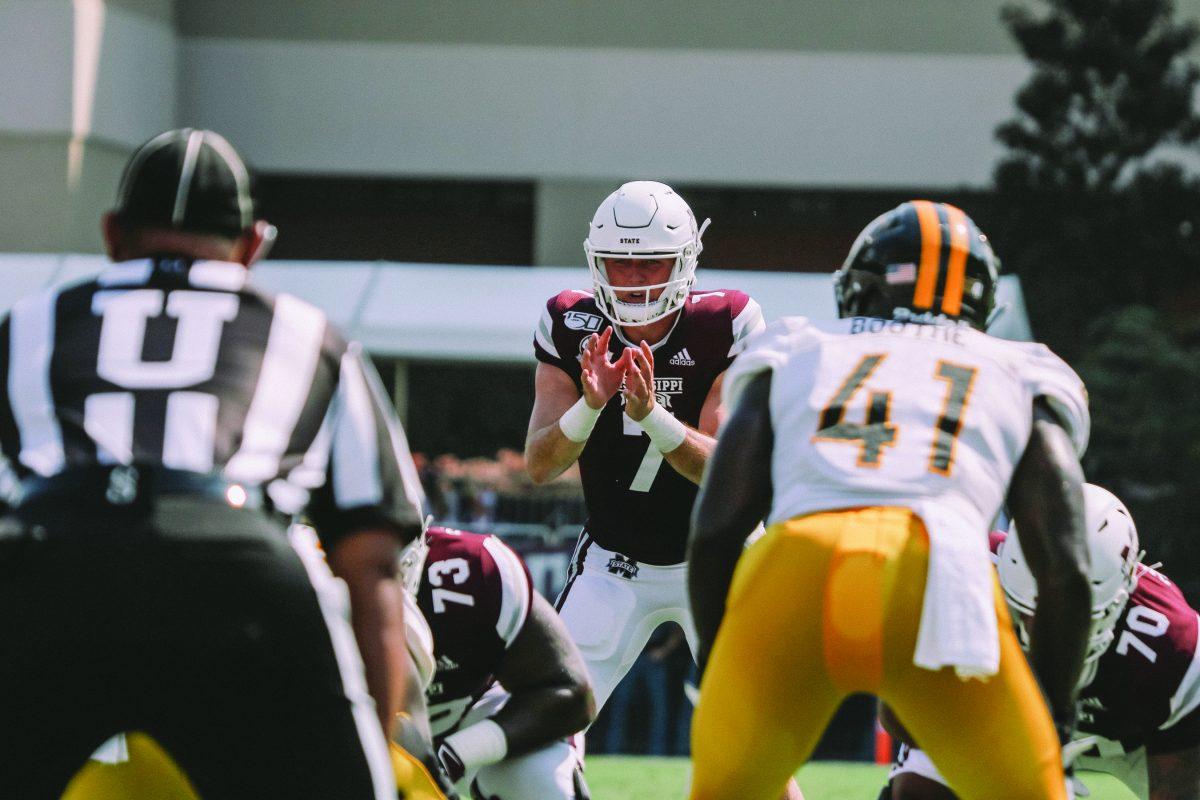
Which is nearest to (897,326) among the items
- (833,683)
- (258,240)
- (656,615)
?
(833,683)

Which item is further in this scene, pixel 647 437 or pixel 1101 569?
pixel 647 437

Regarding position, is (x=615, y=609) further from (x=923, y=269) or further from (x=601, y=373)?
(x=923, y=269)

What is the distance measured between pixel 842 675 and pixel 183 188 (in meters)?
1.30

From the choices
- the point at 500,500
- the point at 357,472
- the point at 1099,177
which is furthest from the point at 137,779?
the point at 1099,177

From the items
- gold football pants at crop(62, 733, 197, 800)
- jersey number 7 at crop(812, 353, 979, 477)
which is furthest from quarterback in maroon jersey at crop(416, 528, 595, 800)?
gold football pants at crop(62, 733, 197, 800)

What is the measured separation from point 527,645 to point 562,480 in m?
6.62

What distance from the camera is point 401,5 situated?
1886 cm

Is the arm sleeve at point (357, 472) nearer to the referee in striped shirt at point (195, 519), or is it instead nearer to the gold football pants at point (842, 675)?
the referee in striped shirt at point (195, 519)

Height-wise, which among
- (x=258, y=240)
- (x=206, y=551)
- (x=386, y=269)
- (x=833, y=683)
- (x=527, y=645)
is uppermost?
(x=258, y=240)

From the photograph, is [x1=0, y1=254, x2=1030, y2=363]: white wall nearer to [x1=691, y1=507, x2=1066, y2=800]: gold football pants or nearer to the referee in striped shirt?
[x1=691, y1=507, x2=1066, y2=800]: gold football pants

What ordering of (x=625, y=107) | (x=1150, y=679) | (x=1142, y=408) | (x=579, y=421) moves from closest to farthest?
1. (x=1150, y=679)
2. (x=579, y=421)
3. (x=1142, y=408)
4. (x=625, y=107)

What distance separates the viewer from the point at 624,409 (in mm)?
4930

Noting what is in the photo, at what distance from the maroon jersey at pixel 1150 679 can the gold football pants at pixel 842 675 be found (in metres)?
1.57

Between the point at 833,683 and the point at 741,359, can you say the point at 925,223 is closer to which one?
the point at 741,359
